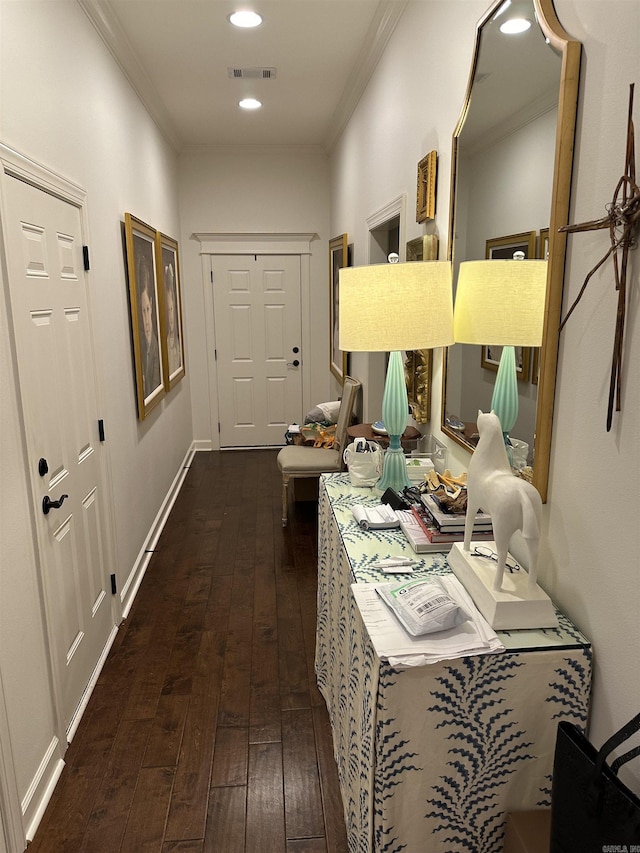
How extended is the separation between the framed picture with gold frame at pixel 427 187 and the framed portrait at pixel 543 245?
0.99 m

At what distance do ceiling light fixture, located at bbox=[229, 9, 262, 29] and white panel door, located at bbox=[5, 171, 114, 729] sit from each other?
55.9 inches

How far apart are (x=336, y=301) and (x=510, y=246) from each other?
12.3ft

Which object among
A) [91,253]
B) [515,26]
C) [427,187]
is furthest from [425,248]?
[91,253]

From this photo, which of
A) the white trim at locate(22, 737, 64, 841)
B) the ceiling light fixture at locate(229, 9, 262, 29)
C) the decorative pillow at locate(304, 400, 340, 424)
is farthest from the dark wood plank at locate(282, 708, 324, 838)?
the ceiling light fixture at locate(229, 9, 262, 29)

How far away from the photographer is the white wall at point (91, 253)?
68.9 inches

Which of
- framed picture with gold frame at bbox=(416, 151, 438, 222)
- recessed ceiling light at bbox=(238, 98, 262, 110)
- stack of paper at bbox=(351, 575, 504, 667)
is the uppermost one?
recessed ceiling light at bbox=(238, 98, 262, 110)

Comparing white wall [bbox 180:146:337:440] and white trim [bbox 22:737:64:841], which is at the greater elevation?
white wall [bbox 180:146:337:440]

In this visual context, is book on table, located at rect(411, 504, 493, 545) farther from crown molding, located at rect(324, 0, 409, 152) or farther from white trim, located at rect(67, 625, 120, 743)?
crown molding, located at rect(324, 0, 409, 152)

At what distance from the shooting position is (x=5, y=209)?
5.66ft

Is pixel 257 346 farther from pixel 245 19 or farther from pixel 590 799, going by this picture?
pixel 590 799

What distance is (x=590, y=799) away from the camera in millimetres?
987

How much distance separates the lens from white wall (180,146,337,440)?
226 inches

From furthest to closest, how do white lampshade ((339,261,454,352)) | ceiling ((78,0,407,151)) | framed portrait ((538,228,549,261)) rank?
ceiling ((78,0,407,151)), white lampshade ((339,261,454,352)), framed portrait ((538,228,549,261))

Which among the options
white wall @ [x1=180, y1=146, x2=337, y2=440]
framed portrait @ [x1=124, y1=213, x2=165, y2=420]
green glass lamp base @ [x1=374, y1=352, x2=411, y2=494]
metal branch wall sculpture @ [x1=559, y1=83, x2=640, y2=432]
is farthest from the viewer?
white wall @ [x1=180, y1=146, x2=337, y2=440]
